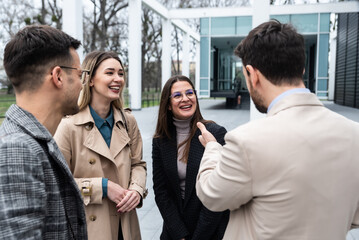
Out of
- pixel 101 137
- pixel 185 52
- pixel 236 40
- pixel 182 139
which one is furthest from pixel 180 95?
pixel 185 52

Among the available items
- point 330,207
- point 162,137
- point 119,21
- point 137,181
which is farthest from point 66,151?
point 119,21

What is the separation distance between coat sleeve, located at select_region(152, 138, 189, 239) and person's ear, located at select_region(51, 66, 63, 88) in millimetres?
1206

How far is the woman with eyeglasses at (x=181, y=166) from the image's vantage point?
234cm

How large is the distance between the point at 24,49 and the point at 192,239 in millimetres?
1676

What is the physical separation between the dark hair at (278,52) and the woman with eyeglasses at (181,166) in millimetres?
1143

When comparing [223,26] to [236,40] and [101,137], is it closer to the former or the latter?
[236,40]

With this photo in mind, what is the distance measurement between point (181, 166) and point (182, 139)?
228 mm

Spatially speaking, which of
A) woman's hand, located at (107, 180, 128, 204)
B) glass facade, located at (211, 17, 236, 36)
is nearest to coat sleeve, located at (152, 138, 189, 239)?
woman's hand, located at (107, 180, 128, 204)

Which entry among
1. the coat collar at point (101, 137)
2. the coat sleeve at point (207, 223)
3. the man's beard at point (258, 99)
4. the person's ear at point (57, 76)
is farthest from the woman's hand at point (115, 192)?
the man's beard at point (258, 99)

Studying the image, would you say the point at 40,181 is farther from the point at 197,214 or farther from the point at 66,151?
the point at 197,214

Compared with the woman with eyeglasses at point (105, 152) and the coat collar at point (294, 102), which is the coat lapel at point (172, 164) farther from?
the coat collar at point (294, 102)

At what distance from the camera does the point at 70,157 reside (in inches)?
88.3

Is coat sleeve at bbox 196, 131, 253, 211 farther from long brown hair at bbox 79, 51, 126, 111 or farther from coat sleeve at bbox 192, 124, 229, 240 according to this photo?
long brown hair at bbox 79, 51, 126, 111

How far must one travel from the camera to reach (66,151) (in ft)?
7.27
